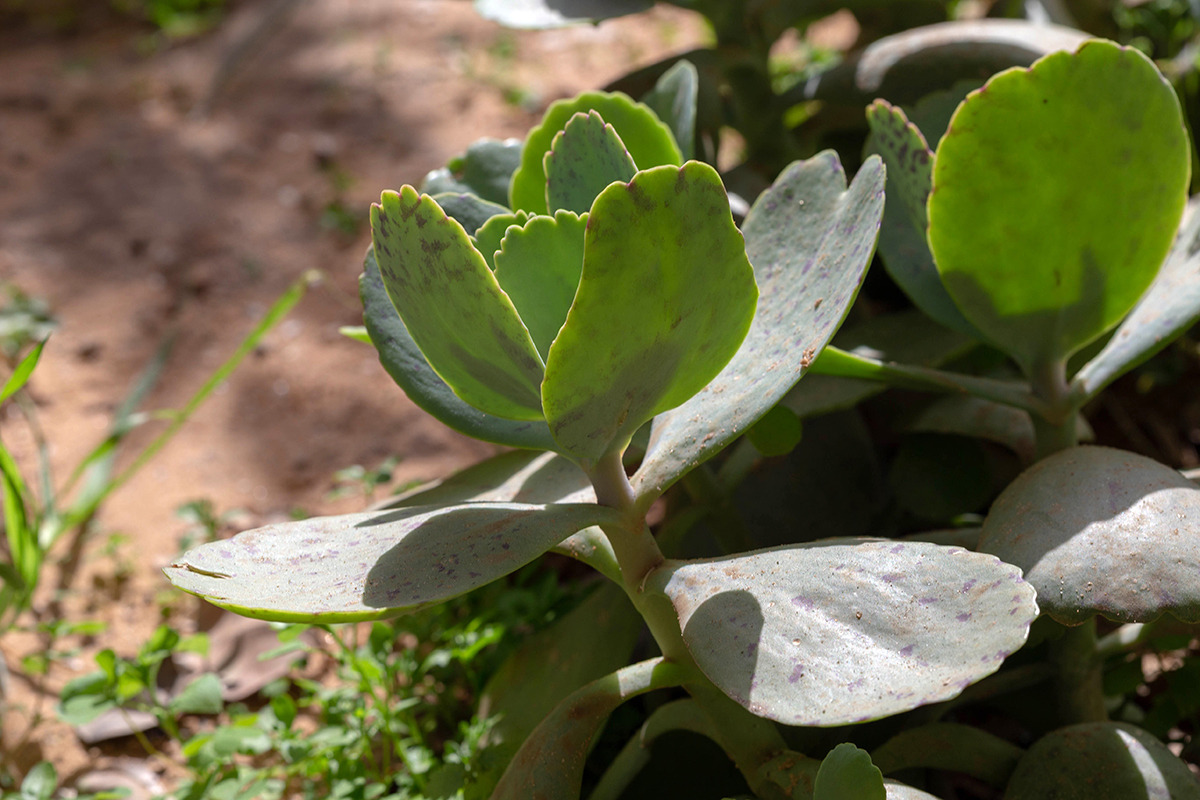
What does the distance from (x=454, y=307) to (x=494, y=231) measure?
12 centimetres

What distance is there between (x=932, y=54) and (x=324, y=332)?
1.26m

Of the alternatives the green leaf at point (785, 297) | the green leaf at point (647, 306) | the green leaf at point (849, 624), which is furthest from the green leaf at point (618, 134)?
the green leaf at point (849, 624)

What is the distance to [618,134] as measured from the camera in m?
0.81

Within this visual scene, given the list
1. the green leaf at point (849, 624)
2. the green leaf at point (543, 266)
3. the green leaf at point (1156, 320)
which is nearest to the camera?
the green leaf at point (849, 624)

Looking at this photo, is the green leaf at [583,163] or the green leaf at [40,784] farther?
the green leaf at [40,784]

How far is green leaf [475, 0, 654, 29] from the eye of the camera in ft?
3.86

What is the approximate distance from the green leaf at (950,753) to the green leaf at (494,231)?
20.6 inches

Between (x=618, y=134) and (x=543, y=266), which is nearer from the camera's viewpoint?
(x=543, y=266)

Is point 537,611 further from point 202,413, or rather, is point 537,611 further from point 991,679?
point 202,413

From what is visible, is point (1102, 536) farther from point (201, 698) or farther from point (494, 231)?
point (201, 698)

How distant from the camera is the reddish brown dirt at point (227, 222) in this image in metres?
1.63

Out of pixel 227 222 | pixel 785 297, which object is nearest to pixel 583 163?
pixel 785 297

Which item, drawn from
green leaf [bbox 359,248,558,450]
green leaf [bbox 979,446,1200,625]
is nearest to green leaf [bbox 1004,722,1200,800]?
green leaf [bbox 979,446,1200,625]

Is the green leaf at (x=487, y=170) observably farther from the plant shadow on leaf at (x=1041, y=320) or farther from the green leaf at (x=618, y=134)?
the plant shadow on leaf at (x=1041, y=320)
